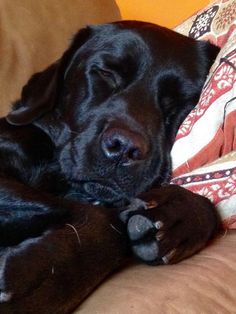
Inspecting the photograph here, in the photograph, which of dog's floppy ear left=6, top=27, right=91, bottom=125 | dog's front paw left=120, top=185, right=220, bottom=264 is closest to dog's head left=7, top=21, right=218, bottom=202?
dog's floppy ear left=6, top=27, right=91, bottom=125

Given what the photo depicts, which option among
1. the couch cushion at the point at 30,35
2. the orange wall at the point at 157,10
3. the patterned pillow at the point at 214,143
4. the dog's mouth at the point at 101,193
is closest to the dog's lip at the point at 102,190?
the dog's mouth at the point at 101,193

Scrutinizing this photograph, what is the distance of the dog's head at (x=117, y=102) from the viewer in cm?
111

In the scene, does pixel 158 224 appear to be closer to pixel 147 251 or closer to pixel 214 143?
pixel 147 251

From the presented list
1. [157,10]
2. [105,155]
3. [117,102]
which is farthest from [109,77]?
[157,10]

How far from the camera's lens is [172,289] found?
75 centimetres

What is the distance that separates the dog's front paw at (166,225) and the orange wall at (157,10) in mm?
1631

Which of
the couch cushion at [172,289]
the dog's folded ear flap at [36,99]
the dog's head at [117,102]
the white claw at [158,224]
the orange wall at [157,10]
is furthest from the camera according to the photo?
the orange wall at [157,10]

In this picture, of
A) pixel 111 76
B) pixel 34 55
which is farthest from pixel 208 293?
pixel 34 55

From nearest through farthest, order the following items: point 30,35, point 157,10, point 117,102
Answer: point 117,102 < point 30,35 < point 157,10

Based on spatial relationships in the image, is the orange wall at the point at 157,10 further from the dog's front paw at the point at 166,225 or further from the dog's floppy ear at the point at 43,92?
the dog's front paw at the point at 166,225

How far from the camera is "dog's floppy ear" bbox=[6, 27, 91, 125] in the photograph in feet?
4.12

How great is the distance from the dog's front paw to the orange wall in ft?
5.35

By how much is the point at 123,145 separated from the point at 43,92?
0.36 m

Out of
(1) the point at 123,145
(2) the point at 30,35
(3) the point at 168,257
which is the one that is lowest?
(3) the point at 168,257
